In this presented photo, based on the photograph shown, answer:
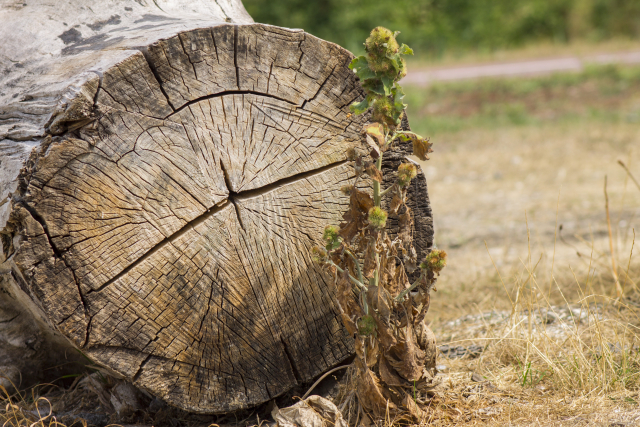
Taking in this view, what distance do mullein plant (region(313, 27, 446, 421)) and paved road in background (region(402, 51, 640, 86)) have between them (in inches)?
430

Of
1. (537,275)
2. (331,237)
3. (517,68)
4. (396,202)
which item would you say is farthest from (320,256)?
(517,68)

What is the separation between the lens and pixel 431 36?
64.3ft

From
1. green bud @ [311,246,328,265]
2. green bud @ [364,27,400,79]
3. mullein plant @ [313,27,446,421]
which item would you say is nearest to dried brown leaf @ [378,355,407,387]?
mullein plant @ [313,27,446,421]

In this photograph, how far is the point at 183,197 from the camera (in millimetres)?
1791

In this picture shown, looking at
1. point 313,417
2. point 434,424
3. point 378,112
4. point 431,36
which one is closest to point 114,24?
point 378,112

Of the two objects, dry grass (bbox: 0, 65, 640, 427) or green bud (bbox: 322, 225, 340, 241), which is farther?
dry grass (bbox: 0, 65, 640, 427)

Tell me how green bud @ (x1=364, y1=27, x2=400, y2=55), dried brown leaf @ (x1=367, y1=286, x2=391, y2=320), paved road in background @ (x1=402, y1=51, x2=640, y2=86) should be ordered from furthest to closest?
paved road in background @ (x1=402, y1=51, x2=640, y2=86)
dried brown leaf @ (x1=367, y1=286, x2=391, y2=320)
green bud @ (x1=364, y1=27, x2=400, y2=55)

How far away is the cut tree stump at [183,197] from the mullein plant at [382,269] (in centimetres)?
22

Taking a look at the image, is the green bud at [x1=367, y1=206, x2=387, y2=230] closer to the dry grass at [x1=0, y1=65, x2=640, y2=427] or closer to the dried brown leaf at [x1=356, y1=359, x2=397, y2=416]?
the dried brown leaf at [x1=356, y1=359, x2=397, y2=416]

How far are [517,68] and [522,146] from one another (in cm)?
696

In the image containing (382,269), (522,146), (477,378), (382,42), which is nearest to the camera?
(382,42)

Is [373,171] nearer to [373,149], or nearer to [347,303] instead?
[373,149]

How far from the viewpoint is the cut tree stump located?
1.65 metres

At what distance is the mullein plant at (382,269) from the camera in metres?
1.67
